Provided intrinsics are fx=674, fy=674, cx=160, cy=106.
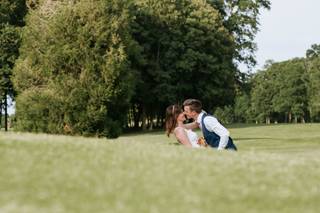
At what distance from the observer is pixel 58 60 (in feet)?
191

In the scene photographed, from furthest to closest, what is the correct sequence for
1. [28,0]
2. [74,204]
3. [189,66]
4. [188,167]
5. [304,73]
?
1. [304,73]
2. [189,66]
3. [28,0]
4. [188,167]
5. [74,204]

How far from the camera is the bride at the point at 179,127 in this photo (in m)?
20.1

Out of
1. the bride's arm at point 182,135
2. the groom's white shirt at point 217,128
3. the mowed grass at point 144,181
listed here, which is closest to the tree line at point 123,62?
the bride's arm at point 182,135

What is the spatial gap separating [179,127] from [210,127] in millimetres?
2039

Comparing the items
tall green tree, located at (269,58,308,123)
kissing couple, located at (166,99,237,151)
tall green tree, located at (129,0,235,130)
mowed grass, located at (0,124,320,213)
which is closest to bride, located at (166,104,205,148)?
kissing couple, located at (166,99,237,151)

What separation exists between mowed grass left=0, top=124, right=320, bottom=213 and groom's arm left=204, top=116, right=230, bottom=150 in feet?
9.31

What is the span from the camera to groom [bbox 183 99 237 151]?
716 inches

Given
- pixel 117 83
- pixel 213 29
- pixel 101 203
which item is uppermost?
pixel 213 29

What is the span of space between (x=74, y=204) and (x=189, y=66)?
77026 millimetres

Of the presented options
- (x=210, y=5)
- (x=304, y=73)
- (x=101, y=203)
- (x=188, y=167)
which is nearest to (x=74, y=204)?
(x=101, y=203)

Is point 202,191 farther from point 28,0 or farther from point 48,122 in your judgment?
point 28,0

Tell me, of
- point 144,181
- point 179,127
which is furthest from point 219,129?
point 144,181

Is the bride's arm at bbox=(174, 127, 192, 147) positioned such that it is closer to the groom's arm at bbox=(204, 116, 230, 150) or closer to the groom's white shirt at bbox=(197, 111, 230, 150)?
the groom's white shirt at bbox=(197, 111, 230, 150)

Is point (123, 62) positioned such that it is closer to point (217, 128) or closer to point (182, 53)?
point (182, 53)
